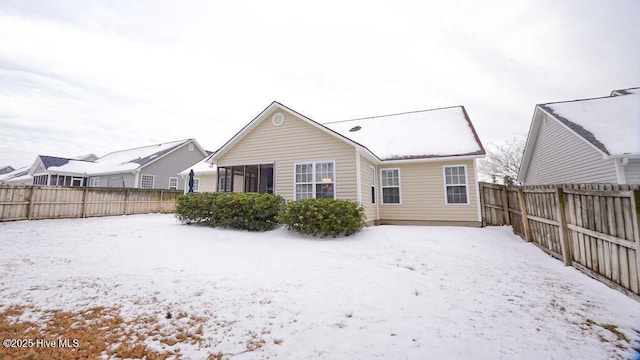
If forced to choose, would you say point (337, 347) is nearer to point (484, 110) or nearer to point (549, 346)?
point (549, 346)

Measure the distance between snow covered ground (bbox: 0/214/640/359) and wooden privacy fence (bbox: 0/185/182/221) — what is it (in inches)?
235

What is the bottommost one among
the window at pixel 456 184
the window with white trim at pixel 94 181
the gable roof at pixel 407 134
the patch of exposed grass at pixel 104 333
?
the patch of exposed grass at pixel 104 333

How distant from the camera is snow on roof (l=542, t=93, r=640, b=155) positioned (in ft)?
28.6

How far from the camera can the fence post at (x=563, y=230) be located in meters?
5.49

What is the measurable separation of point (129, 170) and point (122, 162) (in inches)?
221

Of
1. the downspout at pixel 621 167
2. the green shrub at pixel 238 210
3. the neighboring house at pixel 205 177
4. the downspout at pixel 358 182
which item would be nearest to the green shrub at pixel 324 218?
the green shrub at pixel 238 210

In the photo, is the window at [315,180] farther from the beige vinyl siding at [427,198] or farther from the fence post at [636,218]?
the fence post at [636,218]

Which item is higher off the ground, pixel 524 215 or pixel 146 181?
pixel 146 181

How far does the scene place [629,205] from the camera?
3766mm

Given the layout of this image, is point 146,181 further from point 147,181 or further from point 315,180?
point 315,180

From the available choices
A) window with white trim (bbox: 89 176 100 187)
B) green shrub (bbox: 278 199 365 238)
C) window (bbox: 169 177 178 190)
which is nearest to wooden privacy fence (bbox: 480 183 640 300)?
green shrub (bbox: 278 199 365 238)

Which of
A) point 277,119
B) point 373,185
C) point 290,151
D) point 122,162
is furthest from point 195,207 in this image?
point 122,162

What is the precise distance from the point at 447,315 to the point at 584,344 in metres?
1.37

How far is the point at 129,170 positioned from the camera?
2316 cm
